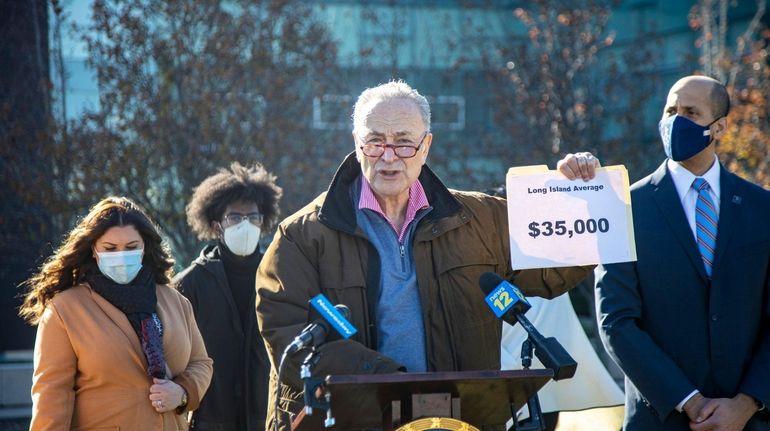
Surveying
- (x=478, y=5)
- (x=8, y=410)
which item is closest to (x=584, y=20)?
(x=478, y=5)

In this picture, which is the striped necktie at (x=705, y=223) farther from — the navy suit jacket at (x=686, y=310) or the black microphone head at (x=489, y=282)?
the black microphone head at (x=489, y=282)

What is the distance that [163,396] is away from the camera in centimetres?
581

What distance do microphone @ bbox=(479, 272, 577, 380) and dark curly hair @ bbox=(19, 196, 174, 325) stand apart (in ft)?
8.30

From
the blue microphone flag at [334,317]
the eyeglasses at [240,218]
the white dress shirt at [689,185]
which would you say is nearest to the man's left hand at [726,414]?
the white dress shirt at [689,185]

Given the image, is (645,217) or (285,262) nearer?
(285,262)

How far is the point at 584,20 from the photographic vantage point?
1566 cm

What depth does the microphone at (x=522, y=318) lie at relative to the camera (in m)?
4.09

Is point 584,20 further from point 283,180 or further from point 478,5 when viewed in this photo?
point 283,180

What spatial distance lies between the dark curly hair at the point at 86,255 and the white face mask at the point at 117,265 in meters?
0.07

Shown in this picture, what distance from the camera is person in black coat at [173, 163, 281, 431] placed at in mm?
7590

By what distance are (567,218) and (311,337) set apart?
138cm

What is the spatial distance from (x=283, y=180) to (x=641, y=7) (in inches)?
410

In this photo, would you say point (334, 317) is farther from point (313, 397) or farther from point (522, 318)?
point (522, 318)

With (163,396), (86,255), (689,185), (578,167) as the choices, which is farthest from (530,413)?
(86,255)
